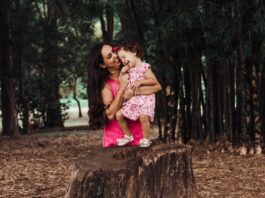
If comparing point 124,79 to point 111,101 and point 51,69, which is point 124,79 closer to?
point 111,101

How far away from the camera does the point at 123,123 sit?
3924 mm

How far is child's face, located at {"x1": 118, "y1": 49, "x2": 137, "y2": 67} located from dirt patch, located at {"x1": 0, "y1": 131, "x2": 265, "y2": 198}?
2.80 metres

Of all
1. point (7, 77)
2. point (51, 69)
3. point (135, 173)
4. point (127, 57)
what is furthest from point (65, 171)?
point (51, 69)

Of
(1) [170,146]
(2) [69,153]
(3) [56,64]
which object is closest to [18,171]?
(2) [69,153]

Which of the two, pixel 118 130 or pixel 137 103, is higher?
pixel 137 103

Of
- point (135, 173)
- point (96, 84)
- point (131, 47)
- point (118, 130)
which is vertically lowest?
point (135, 173)

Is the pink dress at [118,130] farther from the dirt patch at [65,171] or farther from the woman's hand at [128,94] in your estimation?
the dirt patch at [65,171]

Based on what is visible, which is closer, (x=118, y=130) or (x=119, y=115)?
(x=119, y=115)

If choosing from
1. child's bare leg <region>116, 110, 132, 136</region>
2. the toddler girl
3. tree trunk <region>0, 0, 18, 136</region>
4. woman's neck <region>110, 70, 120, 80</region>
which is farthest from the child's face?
tree trunk <region>0, 0, 18, 136</region>

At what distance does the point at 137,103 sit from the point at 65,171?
4.55 metres

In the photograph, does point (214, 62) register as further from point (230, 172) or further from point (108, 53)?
point (108, 53)

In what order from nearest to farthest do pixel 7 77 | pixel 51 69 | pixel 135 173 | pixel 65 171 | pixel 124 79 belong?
pixel 135 173
pixel 124 79
pixel 65 171
pixel 7 77
pixel 51 69

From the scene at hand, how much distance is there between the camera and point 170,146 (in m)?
4.04

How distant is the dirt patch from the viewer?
663 cm
